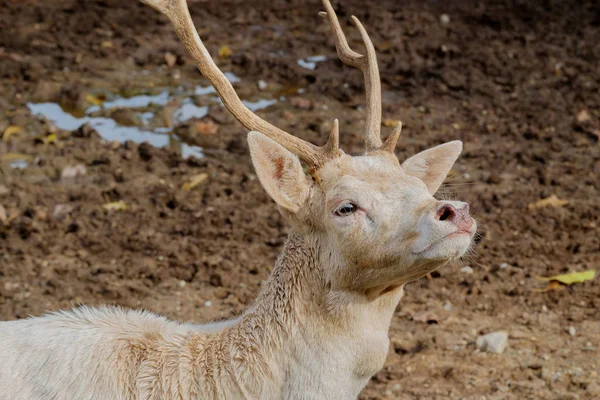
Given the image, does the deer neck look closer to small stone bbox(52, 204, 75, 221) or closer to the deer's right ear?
the deer's right ear

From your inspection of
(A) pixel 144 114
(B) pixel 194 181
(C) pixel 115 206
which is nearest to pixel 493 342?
(B) pixel 194 181

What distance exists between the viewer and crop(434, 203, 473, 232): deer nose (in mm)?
3330

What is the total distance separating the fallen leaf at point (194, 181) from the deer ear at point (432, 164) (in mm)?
3379

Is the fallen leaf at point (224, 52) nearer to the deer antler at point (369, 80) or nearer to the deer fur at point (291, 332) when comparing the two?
the deer antler at point (369, 80)

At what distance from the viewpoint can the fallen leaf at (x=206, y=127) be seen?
8.00 meters

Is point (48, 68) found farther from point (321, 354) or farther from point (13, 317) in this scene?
point (321, 354)

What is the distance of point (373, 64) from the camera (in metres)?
4.29

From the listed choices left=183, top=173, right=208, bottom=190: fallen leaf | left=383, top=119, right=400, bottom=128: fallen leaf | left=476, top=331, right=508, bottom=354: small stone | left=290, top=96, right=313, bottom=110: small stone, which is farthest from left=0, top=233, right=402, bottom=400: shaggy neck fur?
left=290, top=96, right=313, bottom=110: small stone

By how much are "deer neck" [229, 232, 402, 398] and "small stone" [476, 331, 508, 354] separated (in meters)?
1.76

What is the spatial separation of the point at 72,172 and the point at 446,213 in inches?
181

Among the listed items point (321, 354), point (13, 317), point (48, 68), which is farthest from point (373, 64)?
point (48, 68)

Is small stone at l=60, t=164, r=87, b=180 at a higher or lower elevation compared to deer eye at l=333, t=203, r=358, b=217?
lower

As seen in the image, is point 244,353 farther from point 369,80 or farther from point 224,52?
point 224,52

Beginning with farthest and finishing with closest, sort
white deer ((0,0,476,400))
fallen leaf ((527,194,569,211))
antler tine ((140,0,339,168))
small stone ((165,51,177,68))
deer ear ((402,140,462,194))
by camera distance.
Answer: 1. small stone ((165,51,177,68))
2. fallen leaf ((527,194,569,211))
3. deer ear ((402,140,462,194))
4. antler tine ((140,0,339,168))
5. white deer ((0,0,476,400))
